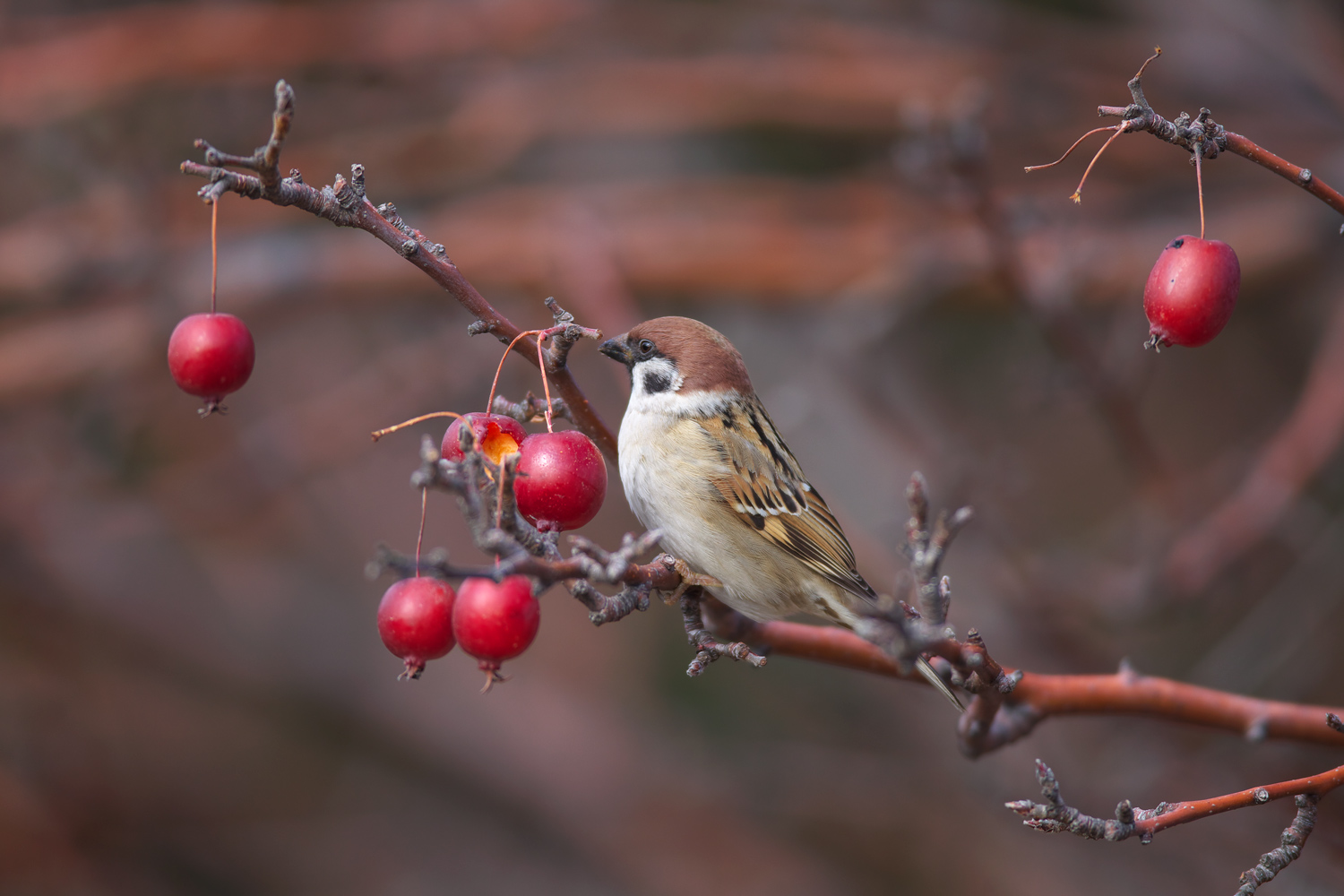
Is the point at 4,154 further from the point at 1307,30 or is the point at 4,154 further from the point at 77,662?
the point at 1307,30

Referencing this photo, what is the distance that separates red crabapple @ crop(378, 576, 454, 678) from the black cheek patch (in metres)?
1.45

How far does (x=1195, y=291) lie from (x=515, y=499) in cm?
106

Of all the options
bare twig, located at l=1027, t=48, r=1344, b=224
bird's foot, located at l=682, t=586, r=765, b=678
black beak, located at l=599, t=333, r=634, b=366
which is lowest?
bird's foot, located at l=682, t=586, r=765, b=678

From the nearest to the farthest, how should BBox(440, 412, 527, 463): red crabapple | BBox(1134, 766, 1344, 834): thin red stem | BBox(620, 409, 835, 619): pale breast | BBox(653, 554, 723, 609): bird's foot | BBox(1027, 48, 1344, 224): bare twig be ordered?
BBox(1027, 48, 1344, 224): bare twig
BBox(1134, 766, 1344, 834): thin red stem
BBox(440, 412, 527, 463): red crabapple
BBox(653, 554, 723, 609): bird's foot
BBox(620, 409, 835, 619): pale breast

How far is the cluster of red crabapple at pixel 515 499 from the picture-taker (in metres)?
1.49

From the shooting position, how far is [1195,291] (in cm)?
157

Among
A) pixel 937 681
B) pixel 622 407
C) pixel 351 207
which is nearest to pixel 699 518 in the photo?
pixel 937 681

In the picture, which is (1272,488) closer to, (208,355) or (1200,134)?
(1200,134)

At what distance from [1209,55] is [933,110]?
4.70 feet

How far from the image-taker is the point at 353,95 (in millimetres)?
6145

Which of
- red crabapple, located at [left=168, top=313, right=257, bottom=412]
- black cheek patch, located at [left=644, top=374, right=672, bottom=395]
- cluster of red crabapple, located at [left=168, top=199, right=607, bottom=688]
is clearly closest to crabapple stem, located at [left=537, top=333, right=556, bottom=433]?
cluster of red crabapple, located at [left=168, top=199, right=607, bottom=688]

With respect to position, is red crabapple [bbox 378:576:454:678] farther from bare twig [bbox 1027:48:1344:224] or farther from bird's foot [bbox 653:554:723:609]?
bare twig [bbox 1027:48:1344:224]

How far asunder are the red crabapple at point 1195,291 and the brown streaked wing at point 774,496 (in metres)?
1.38

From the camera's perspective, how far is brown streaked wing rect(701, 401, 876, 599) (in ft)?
9.32
